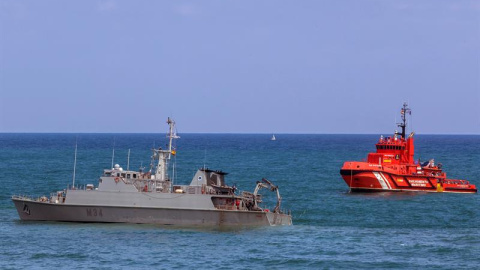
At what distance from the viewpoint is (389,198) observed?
78.0 meters

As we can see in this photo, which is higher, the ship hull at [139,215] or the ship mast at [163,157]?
the ship mast at [163,157]

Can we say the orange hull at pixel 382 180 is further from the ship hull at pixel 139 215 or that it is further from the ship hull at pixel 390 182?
the ship hull at pixel 139 215

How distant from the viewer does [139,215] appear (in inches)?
2159

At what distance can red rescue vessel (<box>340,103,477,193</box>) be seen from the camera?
8275 cm

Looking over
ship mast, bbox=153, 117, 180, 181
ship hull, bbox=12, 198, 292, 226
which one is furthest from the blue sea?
ship mast, bbox=153, 117, 180, 181

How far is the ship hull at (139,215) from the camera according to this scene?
54.8 metres

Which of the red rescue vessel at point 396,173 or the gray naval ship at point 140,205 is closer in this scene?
the gray naval ship at point 140,205

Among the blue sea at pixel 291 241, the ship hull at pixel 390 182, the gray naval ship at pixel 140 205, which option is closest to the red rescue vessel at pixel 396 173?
the ship hull at pixel 390 182

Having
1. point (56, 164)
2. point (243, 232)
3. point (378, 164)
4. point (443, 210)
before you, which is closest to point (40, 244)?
point (243, 232)

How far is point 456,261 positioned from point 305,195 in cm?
3632

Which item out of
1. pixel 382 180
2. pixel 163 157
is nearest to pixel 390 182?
pixel 382 180

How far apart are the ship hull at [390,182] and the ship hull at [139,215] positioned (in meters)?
28.9

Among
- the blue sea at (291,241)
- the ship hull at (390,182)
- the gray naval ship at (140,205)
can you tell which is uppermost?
the ship hull at (390,182)

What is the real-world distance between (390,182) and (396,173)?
1275 mm
